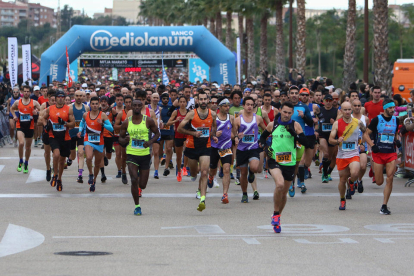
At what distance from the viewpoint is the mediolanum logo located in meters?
33.2

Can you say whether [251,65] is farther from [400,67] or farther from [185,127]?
[185,127]

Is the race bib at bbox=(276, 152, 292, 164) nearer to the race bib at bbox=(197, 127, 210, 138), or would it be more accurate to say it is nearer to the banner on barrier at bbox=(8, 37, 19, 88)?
the race bib at bbox=(197, 127, 210, 138)

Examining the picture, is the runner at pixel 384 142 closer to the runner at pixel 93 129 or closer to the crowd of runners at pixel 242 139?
the crowd of runners at pixel 242 139

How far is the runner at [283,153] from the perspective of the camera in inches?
380

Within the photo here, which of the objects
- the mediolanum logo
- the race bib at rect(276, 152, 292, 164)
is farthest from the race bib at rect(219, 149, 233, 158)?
the mediolanum logo

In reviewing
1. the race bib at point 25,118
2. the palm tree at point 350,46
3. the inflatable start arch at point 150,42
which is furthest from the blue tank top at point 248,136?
the inflatable start arch at point 150,42

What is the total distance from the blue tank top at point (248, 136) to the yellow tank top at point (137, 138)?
186cm

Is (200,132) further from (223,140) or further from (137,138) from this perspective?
(137,138)

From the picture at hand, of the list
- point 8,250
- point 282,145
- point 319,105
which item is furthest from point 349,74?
point 8,250

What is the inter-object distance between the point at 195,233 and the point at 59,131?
5.45 meters

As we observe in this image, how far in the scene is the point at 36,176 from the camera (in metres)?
16.4

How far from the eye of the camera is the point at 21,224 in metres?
9.93

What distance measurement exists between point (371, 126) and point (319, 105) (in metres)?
3.90

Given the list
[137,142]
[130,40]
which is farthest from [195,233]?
[130,40]
